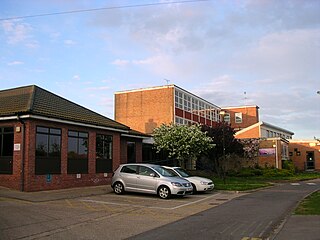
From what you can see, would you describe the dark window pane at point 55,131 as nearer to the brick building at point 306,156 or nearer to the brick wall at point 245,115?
the brick wall at point 245,115

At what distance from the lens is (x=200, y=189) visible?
68.5ft

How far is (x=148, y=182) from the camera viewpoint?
18.2 m

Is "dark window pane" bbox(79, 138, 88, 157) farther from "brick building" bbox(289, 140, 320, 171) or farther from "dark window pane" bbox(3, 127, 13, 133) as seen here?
"brick building" bbox(289, 140, 320, 171)

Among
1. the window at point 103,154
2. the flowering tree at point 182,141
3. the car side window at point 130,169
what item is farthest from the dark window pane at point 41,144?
the flowering tree at point 182,141

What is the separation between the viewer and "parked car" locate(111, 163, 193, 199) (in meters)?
17.7

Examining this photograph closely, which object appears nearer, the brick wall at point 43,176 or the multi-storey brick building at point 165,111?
the brick wall at point 43,176

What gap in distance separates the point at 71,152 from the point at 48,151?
1.88 metres

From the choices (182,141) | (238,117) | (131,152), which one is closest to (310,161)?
(238,117)

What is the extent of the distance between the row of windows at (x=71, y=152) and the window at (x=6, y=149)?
1332 mm

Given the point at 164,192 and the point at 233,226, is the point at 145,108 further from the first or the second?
the point at 233,226

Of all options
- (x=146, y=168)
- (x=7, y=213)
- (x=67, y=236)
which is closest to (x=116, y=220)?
(x=67, y=236)

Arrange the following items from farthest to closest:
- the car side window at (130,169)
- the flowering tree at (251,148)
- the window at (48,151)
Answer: the flowering tree at (251,148) → the window at (48,151) → the car side window at (130,169)

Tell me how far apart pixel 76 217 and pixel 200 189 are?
33.3ft

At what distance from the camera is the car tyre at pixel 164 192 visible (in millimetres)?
17578
